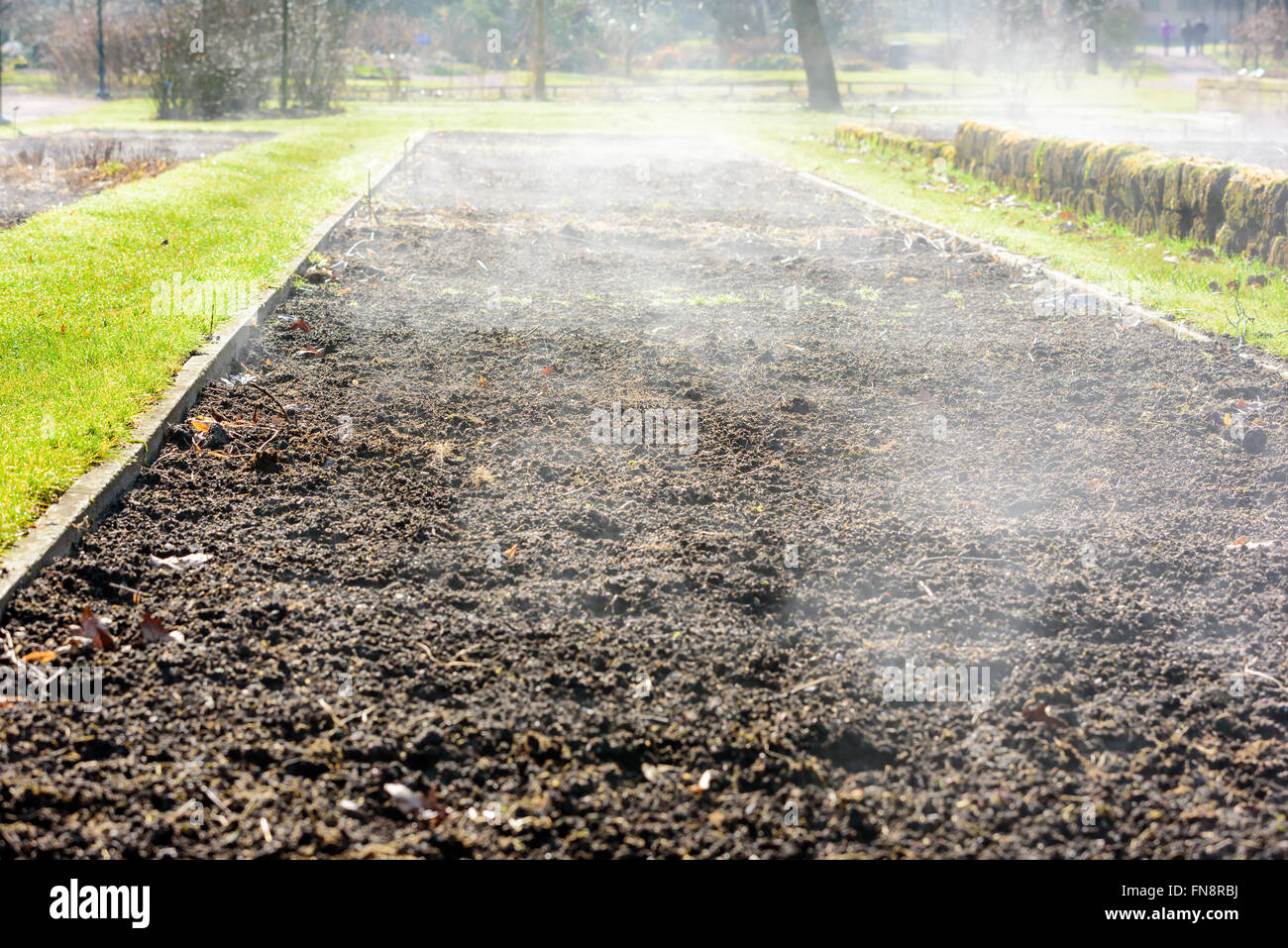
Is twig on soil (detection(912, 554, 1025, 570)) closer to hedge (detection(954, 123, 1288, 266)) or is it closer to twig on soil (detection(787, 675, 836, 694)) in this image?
twig on soil (detection(787, 675, 836, 694))

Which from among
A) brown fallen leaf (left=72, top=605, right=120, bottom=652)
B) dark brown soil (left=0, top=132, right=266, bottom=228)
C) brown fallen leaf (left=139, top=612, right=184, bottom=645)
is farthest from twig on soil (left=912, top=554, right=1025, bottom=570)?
dark brown soil (left=0, top=132, right=266, bottom=228)

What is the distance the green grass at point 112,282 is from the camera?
4.45 metres

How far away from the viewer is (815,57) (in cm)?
2994

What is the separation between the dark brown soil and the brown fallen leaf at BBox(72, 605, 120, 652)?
27.0 feet

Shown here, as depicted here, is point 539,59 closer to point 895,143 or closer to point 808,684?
point 895,143

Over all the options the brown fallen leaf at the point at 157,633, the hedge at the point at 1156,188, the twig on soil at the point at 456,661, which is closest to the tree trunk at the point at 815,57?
the hedge at the point at 1156,188

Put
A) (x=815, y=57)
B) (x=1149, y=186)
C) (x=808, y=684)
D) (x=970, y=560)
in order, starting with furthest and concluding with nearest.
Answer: (x=815, y=57) → (x=1149, y=186) → (x=970, y=560) → (x=808, y=684)

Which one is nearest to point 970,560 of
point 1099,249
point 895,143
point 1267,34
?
point 1099,249

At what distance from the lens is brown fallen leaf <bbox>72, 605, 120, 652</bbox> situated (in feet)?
10.7

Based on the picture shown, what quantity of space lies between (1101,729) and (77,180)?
13.6 metres

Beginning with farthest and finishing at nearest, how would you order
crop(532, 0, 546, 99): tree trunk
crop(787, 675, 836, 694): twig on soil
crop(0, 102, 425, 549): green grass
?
crop(532, 0, 546, 99): tree trunk → crop(0, 102, 425, 549): green grass → crop(787, 675, 836, 694): twig on soil

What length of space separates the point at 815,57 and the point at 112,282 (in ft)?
86.7

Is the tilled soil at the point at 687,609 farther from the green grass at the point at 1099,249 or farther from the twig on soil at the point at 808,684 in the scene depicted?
the green grass at the point at 1099,249

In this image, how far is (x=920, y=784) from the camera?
2785mm
